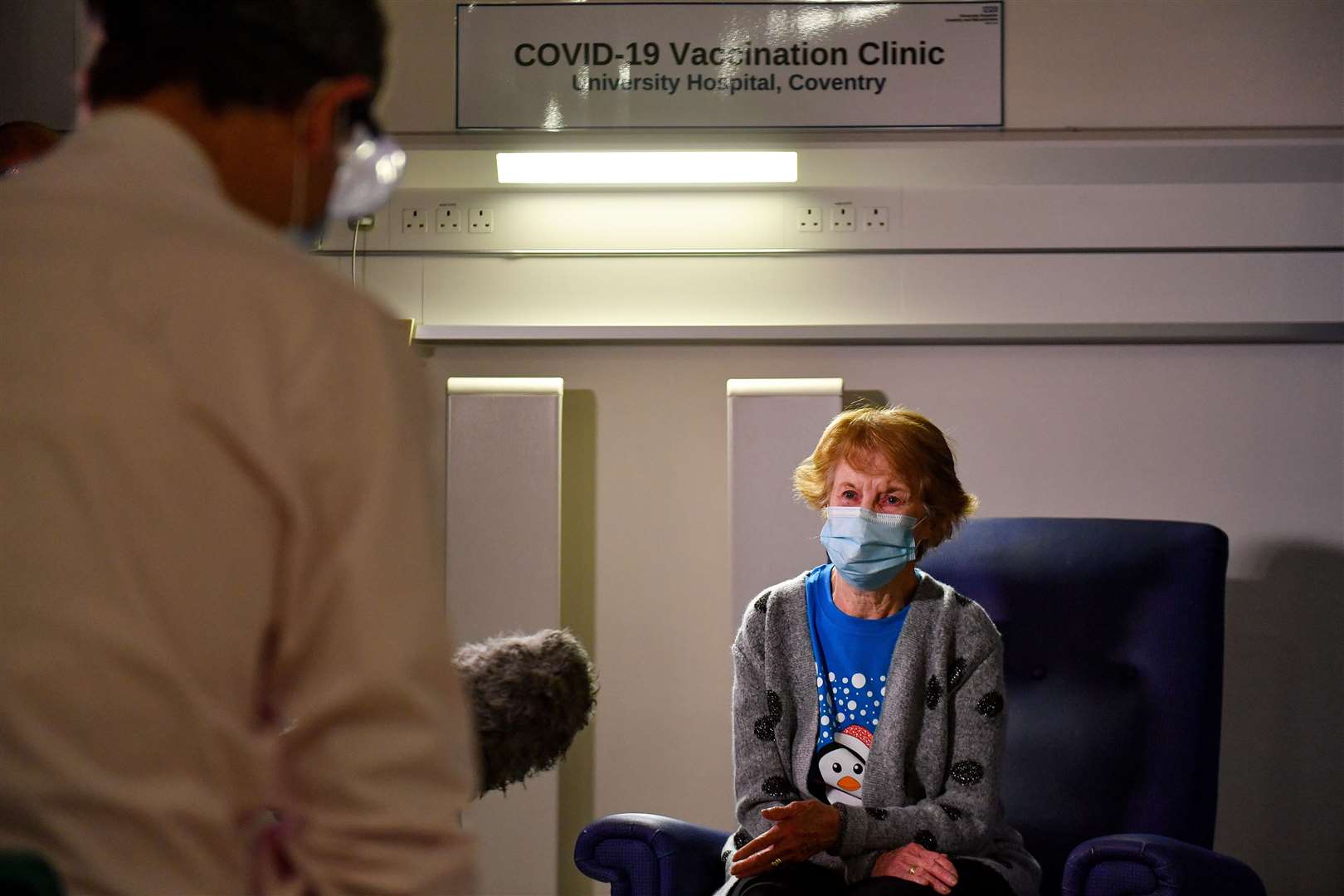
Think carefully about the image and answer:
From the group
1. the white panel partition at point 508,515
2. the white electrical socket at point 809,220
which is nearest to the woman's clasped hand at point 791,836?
the white panel partition at point 508,515

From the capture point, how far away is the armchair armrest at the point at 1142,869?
2092 millimetres

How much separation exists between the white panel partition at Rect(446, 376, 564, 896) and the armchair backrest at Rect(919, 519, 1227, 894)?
3.05 ft

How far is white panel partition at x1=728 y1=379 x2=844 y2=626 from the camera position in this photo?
311 centimetres

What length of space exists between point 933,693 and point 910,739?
9 centimetres

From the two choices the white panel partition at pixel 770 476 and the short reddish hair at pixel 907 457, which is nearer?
the short reddish hair at pixel 907 457

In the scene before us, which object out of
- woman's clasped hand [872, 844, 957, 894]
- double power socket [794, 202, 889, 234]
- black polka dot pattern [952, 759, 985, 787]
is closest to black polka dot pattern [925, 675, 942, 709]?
black polka dot pattern [952, 759, 985, 787]

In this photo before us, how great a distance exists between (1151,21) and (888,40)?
2.15 ft

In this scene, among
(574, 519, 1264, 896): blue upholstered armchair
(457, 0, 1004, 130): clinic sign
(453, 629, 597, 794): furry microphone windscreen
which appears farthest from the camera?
(457, 0, 1004, 130): clinic sign

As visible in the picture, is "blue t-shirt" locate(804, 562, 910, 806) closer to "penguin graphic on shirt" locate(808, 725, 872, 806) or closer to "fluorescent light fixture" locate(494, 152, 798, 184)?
"penguin graphic on shirt" locate(808, 725, 872, 806)

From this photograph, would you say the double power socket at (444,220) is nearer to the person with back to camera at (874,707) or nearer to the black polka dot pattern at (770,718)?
the person with back to camera at (874,707)

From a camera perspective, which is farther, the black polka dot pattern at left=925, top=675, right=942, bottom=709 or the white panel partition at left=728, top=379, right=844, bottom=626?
the white panel partition at left=728, top=379, right=844, bottom=626

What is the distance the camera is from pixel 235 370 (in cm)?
75

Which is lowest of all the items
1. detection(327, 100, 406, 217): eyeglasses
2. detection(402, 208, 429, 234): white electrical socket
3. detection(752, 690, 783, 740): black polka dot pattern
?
detection(752, 690, 783, 740): black polka dot pattern

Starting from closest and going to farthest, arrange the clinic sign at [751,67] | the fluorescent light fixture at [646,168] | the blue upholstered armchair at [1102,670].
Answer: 1. the blue upholstered armchair at [1102,670]
2. the fluorescent light fixture at [646,168]
3. the clinic sign at [751,67]
